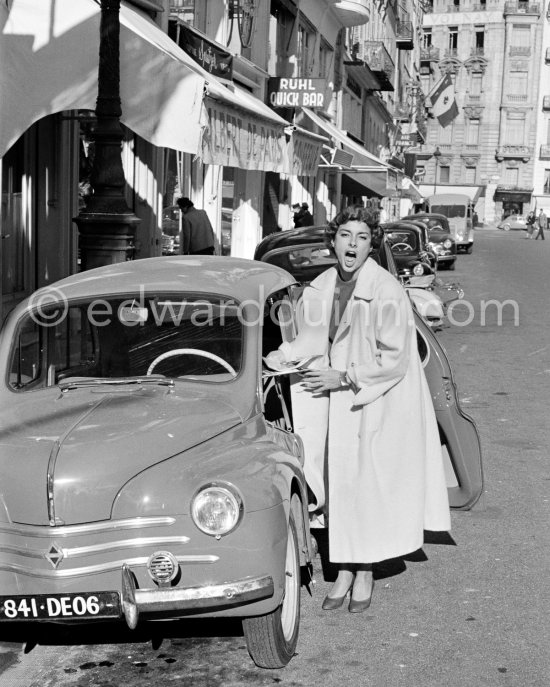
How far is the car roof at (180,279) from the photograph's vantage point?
5262 mm

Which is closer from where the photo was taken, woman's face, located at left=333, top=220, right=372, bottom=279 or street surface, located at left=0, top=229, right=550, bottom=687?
street surface, located at left=0, top=229, right=550, bottom=687

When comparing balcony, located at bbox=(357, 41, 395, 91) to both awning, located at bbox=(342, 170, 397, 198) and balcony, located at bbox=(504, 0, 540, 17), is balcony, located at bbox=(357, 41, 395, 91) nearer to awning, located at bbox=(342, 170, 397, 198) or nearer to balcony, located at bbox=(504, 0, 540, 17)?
awning, located at bbox=(342, 170, 397, 198)

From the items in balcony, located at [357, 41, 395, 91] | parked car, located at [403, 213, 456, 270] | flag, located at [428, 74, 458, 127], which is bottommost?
parked car, located at [403, 213, 456, 270]

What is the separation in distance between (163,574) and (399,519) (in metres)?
1.34

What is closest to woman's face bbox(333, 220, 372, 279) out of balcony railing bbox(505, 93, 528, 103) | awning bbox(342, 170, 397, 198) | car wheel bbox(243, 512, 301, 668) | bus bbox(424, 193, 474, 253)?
car wheel bbox(243, 512, 301, 668)

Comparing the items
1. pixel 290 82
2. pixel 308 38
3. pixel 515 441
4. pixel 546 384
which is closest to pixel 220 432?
pixel 515 441

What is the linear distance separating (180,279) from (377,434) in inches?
46.3

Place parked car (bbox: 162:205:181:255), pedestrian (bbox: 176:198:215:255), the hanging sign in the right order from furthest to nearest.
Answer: the hanging sign < parked car (bbox: 162:205:181:255) < pedestrian (bbox: 176:198:215:255)

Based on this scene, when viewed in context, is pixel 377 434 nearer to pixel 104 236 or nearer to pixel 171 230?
pixel 104 236

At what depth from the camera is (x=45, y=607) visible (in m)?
4.14

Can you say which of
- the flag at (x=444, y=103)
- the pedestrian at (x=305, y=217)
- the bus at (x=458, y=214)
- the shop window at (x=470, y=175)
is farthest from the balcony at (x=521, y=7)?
the pedestrian at (x=305, y=217)

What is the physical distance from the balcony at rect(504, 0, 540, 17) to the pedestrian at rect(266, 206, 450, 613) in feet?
304

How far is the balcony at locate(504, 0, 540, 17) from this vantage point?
91.6 m

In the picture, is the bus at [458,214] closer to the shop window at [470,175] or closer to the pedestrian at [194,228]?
the pedestrian at [194,228]
